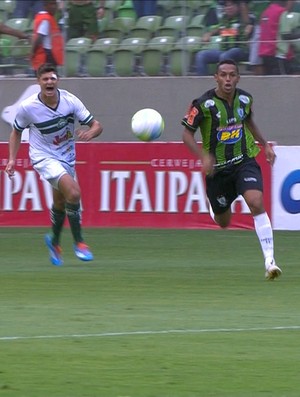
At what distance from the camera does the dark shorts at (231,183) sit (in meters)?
12.1

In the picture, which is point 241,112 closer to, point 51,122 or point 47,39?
point 51,122

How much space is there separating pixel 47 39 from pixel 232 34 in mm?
3253

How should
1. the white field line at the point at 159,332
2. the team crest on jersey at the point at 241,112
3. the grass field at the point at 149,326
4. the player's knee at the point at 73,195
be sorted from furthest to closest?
the player's knee at the point at 73,195 < the team crest on jersey at the point at 241,112 < the white field line at the point at 159,332 < the grass field at the point at 149,326

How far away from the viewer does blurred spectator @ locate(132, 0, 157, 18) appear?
2248 cm

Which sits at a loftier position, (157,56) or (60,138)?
(60,138)

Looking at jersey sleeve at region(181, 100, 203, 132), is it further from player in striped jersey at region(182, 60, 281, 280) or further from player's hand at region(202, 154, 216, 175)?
player's hand at region(202, 154, 216, 175)

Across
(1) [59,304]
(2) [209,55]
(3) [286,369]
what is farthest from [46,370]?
(2) [209,55]

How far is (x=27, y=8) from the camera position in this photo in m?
23.1

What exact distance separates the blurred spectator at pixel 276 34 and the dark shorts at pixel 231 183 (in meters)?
9.43

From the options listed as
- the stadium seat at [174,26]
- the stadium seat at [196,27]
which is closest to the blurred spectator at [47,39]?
the stadium seat at [174,26]

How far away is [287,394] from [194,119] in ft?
18.7

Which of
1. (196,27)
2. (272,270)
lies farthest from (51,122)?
(196,27)

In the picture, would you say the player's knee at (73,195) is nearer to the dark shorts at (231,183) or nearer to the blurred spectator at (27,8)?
the dark shorts at (231,183)

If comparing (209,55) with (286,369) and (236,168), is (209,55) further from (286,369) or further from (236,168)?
(286,369)
